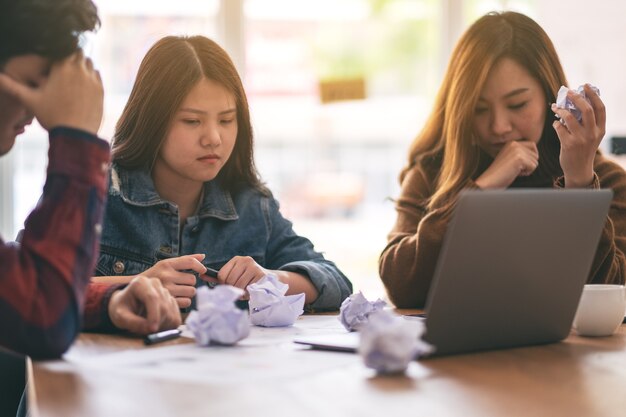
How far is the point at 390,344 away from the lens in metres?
0.97

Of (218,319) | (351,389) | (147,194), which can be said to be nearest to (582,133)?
(147,194)

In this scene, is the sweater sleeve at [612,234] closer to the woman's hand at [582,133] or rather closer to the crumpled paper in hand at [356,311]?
the woman's hand at [582,133]

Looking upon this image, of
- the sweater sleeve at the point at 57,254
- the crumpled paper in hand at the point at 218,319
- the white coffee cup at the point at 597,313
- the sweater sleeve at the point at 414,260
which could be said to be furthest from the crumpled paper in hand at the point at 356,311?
the sweater sleeve at the point at 414,260

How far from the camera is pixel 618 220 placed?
75.7 inches

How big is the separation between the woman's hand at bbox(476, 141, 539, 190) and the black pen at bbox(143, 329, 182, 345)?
2.92 feet

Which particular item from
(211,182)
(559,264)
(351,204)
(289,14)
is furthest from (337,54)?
(559,264)

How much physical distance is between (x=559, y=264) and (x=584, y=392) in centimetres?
25

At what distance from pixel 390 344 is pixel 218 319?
10.8 inches

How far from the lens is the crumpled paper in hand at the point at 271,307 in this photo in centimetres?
136

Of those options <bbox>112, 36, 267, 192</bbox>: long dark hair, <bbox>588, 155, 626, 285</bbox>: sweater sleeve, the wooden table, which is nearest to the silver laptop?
the wooden table

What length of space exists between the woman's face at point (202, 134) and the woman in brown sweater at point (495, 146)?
450 mm

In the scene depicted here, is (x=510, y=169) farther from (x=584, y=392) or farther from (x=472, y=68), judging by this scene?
(x=584, y=392)

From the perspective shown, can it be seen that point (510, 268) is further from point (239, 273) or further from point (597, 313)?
point (239, 273)

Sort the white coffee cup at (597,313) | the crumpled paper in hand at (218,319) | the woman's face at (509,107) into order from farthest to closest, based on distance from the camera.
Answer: the woman's face at (509,107) < the white coffee cup at (597,313) < the crumpled paper in hand at (218,319)
